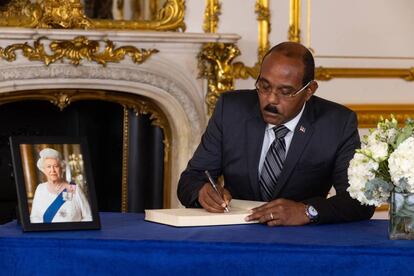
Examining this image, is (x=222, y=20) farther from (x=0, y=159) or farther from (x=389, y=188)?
(x=389, y=188)

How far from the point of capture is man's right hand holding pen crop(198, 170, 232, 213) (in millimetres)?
3340

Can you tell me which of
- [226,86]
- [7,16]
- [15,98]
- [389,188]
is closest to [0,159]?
[15,98]

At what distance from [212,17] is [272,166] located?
8.11 feet

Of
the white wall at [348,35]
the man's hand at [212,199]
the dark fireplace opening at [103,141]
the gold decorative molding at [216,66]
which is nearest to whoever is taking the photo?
the man's hand at [212,199]

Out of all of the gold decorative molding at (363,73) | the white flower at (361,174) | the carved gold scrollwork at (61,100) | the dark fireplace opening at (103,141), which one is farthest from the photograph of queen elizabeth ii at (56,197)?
the gold decorative molding at (363,73)

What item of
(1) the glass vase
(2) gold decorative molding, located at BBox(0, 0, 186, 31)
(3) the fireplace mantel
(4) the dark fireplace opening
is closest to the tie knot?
(1) the glass vase

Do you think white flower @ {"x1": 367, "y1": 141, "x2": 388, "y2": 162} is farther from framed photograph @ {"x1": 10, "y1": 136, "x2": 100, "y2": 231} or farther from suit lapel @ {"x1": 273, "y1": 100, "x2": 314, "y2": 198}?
framed photograph @ {"x1": 10, "y1": 136, "x2": 100, "y2": 231}

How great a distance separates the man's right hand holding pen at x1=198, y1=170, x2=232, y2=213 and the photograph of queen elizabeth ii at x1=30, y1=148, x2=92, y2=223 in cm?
48

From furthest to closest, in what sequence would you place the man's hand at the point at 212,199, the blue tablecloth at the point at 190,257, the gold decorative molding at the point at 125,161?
the gold decorative molding at the point at 125,161 → the man's hand at the point at 212,199 → the blue tablecloth at the point at 190,257

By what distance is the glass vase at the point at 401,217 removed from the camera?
A: 2.98m

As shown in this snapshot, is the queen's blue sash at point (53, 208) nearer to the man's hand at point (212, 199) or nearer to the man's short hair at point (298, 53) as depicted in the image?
the man's hand at point (212, 199)

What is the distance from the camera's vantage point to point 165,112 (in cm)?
629

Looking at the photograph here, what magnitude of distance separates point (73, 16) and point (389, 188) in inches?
124

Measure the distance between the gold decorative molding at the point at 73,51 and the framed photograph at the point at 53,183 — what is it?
2.71 m
